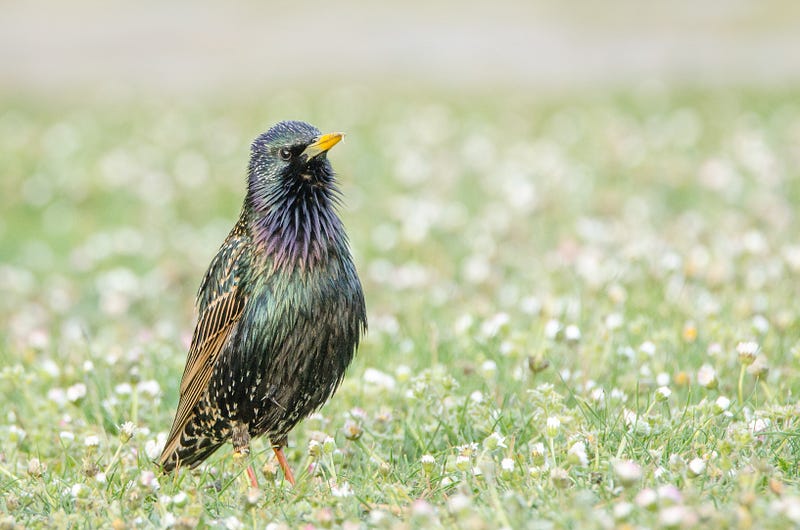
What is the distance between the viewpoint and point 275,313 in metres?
3.75

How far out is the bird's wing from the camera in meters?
3.91

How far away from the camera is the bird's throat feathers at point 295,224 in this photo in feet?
12.6

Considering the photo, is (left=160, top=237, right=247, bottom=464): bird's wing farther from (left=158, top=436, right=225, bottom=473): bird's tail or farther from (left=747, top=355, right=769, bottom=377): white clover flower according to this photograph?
(left=747, top=355, right=769, bottom=377): white clover flower

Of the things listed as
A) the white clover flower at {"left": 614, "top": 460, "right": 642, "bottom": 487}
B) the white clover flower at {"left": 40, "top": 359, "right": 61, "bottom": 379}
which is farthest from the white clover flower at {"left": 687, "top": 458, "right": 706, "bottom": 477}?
the white clover flower at {"left": 40, "top": 359, "right": 61, "bottom": 379}

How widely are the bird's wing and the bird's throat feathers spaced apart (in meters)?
0.12

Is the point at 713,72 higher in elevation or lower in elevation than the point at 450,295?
higher

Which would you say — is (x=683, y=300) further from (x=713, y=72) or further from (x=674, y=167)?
(x=713, y=72)

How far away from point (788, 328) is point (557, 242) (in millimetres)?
2551

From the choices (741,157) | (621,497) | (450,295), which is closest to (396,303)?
(450,295)

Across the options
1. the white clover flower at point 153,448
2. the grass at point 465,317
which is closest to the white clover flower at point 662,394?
the grass at point 465,317

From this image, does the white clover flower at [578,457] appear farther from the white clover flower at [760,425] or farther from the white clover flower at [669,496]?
the white clover flower at [760,425]

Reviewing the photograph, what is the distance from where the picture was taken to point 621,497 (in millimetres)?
3100

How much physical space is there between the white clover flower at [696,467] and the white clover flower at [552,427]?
18.7 inches

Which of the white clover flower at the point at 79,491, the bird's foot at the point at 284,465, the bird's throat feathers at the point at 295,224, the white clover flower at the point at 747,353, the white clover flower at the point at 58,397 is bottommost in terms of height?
the bird's foot at the point at 284,465
